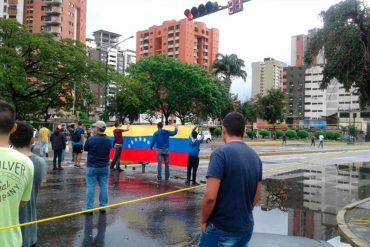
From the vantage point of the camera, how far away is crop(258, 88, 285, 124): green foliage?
72.4m

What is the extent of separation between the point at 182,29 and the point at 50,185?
126433 mm

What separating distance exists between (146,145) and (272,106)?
59243mm

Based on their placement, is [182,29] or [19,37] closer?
[19,37]

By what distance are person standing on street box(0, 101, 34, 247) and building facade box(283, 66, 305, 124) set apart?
145 m

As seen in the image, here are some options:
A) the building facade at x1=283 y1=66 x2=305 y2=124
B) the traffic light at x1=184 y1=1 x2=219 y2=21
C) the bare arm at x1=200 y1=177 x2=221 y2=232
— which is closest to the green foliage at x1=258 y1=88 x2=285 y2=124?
the traffic light at x1=184 y1=1 x2=219 y2=21

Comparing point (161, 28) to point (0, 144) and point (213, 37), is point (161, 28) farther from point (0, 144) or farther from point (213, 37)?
point (0, 144)

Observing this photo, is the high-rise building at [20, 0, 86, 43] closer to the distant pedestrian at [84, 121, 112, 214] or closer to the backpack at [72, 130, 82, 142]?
the backpack at [72, 130, 82, 142]

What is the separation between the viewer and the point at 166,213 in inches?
324

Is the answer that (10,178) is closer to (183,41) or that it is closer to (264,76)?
(183,41)

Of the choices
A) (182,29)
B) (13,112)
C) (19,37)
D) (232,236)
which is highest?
(182,29)

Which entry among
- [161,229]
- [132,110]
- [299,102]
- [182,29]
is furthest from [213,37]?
[161,229]

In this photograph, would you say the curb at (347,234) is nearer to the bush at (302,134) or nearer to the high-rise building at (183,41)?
the bush at (302,134)

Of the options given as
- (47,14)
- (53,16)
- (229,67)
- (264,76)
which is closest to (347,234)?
(229,67)

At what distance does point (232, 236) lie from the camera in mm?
3395
